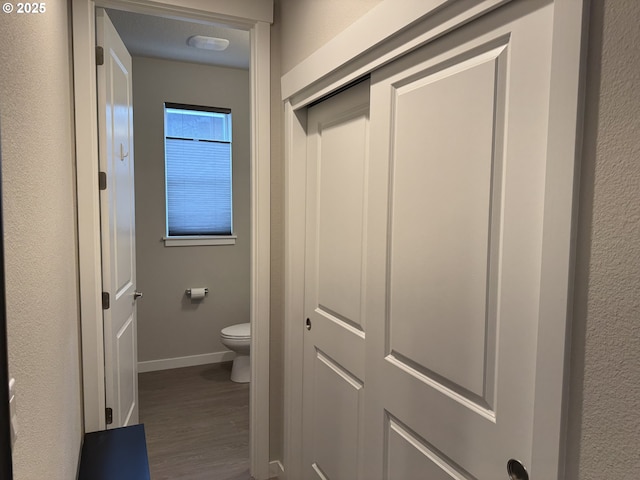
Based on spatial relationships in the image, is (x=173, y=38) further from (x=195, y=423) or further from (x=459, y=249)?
(x=459, y=249)

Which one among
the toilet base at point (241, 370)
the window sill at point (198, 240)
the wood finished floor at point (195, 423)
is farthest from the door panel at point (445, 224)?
the window sill at point (198, 240)

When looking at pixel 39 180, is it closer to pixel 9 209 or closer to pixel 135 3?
pixel 9 209

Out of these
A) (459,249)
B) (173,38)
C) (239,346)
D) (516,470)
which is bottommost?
(239,346)

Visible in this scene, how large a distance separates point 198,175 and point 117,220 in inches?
72.8

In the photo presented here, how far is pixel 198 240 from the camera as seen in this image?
13.2 ft

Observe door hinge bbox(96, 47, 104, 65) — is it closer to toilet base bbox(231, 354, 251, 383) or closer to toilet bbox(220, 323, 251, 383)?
toilet bbox(220, 323, 251, 383)

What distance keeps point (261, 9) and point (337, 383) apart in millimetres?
1772

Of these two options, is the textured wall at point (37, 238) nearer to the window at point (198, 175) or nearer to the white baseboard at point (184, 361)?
the window at point (198, 175)

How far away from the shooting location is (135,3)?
79.2 inches

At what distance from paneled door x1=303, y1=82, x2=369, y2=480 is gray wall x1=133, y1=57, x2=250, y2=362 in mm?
2129

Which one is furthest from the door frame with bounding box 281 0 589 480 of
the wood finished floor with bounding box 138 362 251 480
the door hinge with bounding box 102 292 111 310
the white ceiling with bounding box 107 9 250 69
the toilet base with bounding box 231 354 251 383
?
the toilet base with bounding box 231 354 251 383

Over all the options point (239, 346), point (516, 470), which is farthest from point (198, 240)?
point (516, 470)

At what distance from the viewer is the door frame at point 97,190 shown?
6.48 ft

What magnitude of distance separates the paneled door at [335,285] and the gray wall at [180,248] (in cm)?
213
